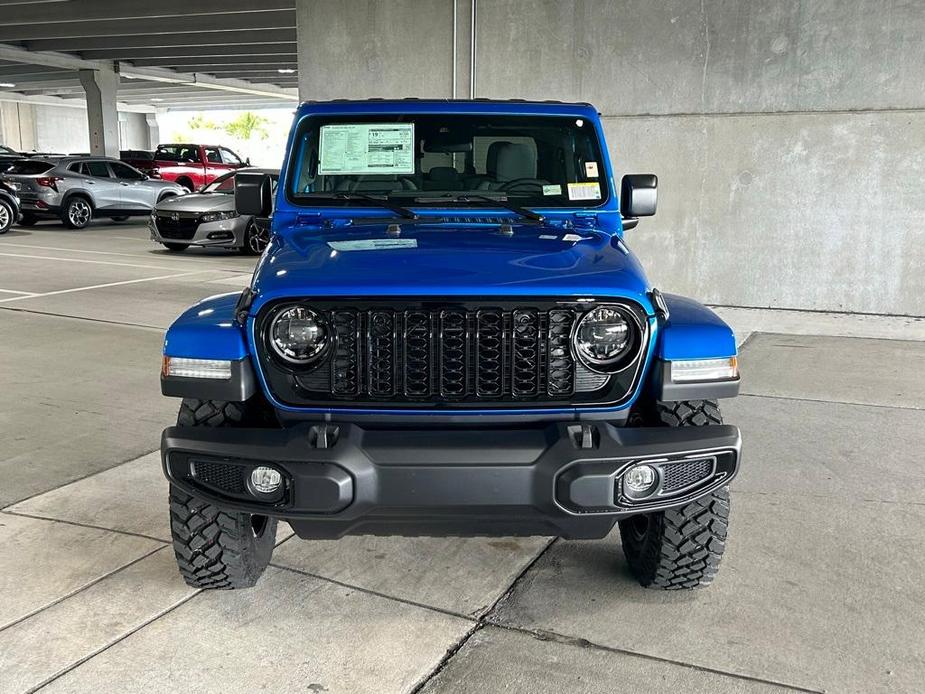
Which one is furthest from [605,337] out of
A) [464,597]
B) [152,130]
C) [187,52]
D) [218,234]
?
[152,130]

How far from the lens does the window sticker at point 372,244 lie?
3254mm

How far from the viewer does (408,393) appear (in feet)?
9.64

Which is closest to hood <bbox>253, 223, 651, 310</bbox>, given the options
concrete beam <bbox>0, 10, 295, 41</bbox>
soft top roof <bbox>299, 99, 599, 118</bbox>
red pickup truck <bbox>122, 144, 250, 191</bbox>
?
soft top roof <bbox>299, 99, 599, 118</bbox>

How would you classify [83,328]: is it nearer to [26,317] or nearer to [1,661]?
[26,317]

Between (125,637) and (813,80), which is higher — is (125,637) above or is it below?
below

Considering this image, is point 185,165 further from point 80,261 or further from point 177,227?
point 80,261

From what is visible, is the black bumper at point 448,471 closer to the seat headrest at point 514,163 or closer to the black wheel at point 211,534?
the black wheel at point 211,534

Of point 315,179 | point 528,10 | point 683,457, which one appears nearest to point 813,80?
point 528,10

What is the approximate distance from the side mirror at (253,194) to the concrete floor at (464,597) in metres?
1.44

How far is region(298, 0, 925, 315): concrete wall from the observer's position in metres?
9.51

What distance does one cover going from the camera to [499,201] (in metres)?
3.92

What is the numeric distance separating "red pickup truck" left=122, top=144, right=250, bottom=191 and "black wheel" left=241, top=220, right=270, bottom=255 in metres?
11.5

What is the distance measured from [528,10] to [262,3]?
36.4 feet

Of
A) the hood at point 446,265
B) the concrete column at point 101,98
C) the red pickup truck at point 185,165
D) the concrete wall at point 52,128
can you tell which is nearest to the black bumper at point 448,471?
the hood at point 446,265
